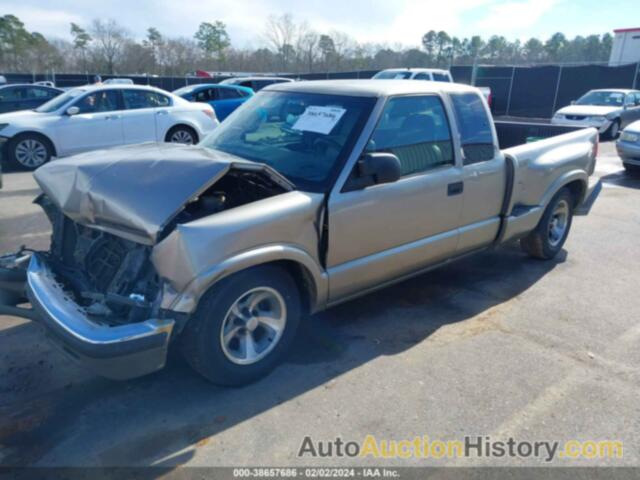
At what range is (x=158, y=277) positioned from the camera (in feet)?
9.48

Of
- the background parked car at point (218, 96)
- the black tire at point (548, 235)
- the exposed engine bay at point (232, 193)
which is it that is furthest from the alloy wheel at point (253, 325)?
the background parked car at point (218, 96)

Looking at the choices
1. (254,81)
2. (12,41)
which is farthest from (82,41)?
(254,81)

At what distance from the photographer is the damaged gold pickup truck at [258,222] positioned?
2.76 meters

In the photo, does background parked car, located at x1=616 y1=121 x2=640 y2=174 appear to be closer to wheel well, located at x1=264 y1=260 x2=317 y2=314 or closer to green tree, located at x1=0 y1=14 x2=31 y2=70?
wheel well, located at x1=264 y1=260 x2=317 y2=314

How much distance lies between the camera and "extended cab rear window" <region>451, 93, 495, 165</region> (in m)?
4.28

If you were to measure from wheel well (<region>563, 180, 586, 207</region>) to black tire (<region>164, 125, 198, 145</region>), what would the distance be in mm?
8206

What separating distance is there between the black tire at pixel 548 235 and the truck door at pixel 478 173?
968 mm

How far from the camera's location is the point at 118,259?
3.25 m

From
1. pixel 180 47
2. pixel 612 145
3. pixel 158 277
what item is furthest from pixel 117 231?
pixel 180 47

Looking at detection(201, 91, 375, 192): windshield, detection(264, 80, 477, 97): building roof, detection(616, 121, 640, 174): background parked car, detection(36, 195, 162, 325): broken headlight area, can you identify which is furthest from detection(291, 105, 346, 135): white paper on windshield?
detection(616, 121, 640, 174): background parked car

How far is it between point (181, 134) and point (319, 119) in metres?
8.25

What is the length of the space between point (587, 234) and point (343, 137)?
4740mm

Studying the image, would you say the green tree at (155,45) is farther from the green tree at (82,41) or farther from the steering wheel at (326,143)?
the steering wheel at (326,143)

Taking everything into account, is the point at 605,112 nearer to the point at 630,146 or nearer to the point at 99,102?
the point at 630,146
